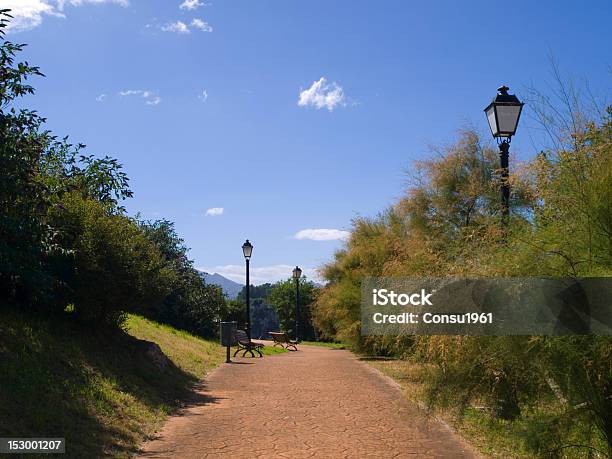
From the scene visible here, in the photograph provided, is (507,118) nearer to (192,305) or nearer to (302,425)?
(302,425)

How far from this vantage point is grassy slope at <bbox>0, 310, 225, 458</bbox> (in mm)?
7207

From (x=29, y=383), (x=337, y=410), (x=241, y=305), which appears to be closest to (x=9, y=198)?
(x=29, y=383)

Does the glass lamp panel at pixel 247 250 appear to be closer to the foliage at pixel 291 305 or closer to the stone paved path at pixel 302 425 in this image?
the stone paved path at pixel 302 425

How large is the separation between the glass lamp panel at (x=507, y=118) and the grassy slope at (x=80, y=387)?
6.48 m

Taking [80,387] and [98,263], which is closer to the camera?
[80,387]

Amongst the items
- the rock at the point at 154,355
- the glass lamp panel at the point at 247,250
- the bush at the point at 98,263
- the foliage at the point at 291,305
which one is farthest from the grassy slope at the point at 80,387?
the foliage at the point at 291,305

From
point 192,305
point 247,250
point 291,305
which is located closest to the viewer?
point 247,250

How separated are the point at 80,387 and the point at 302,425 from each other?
3381 mm

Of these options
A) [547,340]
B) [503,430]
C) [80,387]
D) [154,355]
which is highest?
[547,340]

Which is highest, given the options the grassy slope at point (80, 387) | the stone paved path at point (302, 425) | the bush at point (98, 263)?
the bush at point (98, 263)

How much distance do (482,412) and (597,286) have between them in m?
3.55

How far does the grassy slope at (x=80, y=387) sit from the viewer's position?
7.21 m

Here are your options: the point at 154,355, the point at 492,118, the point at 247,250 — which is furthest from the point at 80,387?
the point at 247,250

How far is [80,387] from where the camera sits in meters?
8.94
